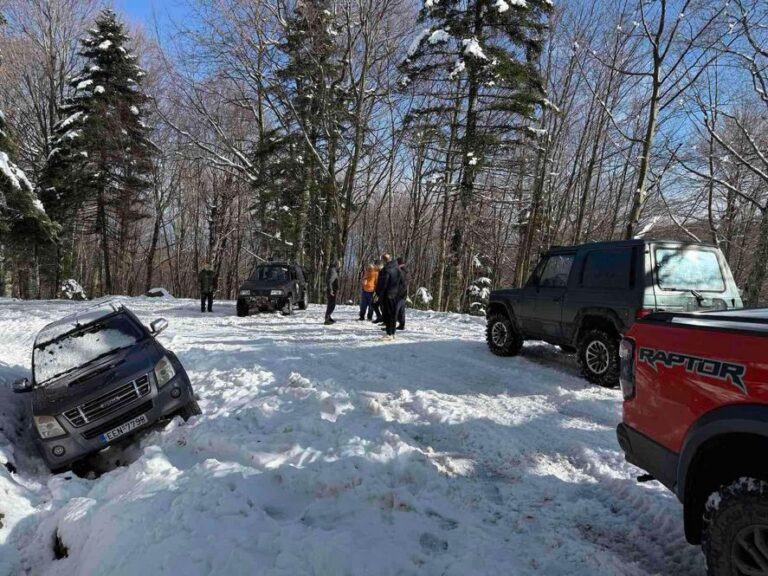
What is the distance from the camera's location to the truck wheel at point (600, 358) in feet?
21.6

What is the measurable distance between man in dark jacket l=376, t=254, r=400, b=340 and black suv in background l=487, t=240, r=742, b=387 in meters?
2.83

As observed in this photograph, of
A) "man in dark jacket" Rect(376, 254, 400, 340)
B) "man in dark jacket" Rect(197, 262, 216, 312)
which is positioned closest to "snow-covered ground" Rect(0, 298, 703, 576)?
"man in dark jacket" Rect(376, 254, 400, 340)

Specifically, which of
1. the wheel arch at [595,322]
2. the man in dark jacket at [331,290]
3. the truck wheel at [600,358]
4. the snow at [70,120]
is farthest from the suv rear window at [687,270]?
the snow at [70,120]

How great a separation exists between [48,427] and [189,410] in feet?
4.76

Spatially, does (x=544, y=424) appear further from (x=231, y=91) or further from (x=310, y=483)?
(x=231, y=91)

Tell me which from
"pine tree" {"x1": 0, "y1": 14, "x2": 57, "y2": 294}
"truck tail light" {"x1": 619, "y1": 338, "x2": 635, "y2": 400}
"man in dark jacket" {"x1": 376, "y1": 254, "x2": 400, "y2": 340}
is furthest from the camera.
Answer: "pine tree" {"x1": 0, "y1": 14, "x2": 57, "y2": 294}

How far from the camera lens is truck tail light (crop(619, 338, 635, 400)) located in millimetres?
3129

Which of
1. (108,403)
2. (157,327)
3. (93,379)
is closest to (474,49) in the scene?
(157,327)

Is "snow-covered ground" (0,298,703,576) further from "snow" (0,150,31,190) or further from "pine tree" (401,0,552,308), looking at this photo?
"pine tree" (401,0,552,308)

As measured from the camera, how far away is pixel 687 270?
6277 mm

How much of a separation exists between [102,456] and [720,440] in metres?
6.04

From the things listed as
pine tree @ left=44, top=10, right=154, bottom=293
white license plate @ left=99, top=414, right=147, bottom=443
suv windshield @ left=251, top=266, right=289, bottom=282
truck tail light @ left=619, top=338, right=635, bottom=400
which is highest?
pine tree @ left=44, top=10, right=154, bottom=293

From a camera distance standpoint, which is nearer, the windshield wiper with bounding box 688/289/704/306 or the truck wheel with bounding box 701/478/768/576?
the truck wheel with bounding box 701/478/768/576

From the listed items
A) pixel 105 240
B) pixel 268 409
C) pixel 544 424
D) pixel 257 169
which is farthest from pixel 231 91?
pixel 544 424
